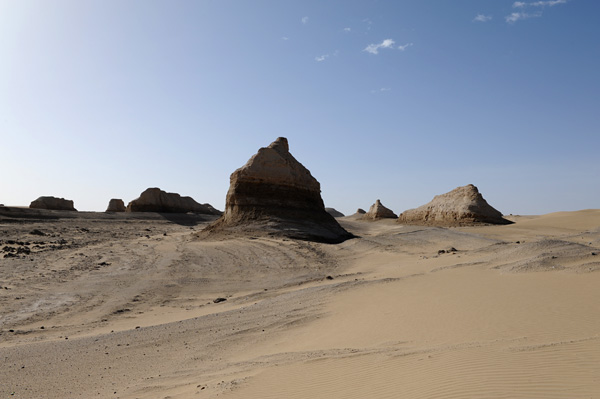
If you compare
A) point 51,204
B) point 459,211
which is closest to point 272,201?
point 459,211

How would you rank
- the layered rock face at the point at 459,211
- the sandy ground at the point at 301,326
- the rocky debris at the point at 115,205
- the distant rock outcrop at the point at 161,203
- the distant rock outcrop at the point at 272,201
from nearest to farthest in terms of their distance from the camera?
the sandy ground at the point at 301,326
the distant rock outcrop at the point at 272,201
the layered rock face at the point at 459,211
the distant rock outcrop at the point at 161,203
the rocky debris at the point at 115,205

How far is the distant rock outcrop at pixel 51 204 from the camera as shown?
37.9 meters

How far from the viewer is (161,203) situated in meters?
43.1

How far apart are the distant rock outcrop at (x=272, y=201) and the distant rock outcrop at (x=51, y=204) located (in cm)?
2333

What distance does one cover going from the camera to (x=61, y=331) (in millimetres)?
7609

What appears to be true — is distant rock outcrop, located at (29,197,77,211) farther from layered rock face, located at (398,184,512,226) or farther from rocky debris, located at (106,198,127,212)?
layered rock face, located at (398,184,512,226)

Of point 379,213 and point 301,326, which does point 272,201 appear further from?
point 379,213

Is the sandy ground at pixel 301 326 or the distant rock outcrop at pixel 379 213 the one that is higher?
the distant rock outcrop at pixel 379 213

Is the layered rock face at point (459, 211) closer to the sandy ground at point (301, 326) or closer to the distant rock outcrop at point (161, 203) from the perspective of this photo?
the sandy ground at point (301, 326)

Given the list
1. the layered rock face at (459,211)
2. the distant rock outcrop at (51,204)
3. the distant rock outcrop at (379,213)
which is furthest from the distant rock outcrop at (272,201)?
the distant rock outcrop at (379,213)

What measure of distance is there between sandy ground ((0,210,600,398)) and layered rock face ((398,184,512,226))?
18359 mm

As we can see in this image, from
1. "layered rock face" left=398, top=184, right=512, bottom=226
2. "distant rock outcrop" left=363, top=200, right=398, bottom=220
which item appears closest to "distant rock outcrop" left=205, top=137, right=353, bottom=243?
"layered rock face" left=398, top=184, right=512, bottom=226

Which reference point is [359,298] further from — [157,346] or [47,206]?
[47,206]

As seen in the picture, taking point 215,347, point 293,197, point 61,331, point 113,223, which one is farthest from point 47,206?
point 215,347
